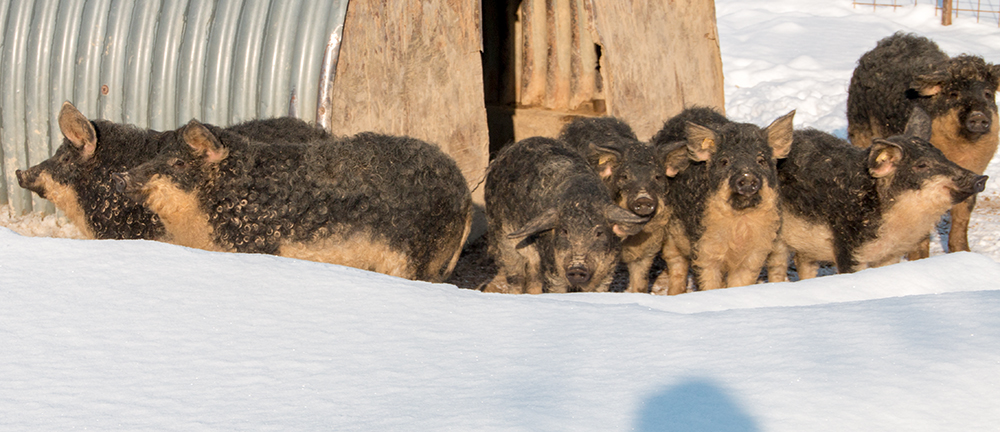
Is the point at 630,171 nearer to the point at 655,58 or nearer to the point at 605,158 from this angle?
the point at 605,158

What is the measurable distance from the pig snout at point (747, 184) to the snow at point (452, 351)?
1231 millimetres

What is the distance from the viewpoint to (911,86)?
8086mm

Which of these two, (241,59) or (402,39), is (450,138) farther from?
(241,59)

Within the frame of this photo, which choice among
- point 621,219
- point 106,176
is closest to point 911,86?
point 621,219

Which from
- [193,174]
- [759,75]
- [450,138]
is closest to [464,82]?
[450,138]

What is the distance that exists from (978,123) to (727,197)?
10.2 feet

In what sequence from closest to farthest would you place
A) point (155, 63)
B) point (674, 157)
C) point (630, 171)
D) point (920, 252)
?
point (630, 171), point (674, 157), point (920, 252), point (155, 63)

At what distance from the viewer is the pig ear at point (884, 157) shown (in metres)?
6.10

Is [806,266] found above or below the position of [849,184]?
below

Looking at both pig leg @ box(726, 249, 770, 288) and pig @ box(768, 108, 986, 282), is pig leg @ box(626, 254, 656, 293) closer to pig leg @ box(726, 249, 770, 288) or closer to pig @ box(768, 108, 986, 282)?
pig leg @ box(726, 249, 770, 288)

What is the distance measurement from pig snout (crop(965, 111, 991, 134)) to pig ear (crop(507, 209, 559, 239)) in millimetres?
4394

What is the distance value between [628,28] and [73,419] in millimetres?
7831

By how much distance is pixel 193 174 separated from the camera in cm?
544

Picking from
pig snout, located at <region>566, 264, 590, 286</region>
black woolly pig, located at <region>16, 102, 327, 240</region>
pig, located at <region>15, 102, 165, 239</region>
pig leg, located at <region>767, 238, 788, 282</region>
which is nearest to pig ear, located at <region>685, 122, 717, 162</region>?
pig leg, located at <region>767, 238, 788, 282</region>
